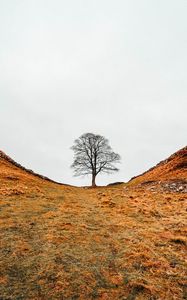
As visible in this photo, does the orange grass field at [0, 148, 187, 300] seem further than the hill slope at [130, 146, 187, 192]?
No

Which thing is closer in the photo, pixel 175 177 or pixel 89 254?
pixel 89 254

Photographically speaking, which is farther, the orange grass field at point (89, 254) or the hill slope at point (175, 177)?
the hill slope at point (175, 177)

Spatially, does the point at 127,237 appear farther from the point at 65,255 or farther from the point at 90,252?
the point at 65,255

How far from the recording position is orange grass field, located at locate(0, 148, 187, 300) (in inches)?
352

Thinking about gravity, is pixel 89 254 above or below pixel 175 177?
below

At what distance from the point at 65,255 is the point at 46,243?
1492mm

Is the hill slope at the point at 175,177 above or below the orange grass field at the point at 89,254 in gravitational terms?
above

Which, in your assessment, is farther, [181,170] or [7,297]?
[181,170]

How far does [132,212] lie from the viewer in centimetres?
2055

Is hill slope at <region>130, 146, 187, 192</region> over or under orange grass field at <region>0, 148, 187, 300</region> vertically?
over

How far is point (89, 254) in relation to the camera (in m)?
11.5

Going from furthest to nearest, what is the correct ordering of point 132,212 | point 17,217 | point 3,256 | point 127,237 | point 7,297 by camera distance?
point 132,212
point 17,217
point 127,237
point 3,256
point 7,297

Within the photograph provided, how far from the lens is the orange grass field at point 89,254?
8945 millimetres

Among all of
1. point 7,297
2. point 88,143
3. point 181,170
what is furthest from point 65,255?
point 88,143
